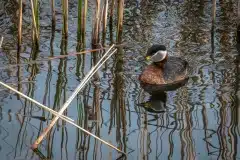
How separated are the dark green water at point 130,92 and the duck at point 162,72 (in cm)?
18

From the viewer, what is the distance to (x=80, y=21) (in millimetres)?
10398

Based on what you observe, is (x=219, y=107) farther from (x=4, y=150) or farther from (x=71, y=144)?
(x=4, y=150)

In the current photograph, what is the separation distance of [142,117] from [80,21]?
124 inches

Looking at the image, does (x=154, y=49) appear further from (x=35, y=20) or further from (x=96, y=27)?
(x=35, y=20)

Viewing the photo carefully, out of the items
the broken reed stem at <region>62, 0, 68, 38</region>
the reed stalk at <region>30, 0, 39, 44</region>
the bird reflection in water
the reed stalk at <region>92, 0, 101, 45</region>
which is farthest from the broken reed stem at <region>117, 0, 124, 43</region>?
the bird reflection in water

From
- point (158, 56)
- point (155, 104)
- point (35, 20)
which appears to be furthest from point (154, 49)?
point (35, 20)

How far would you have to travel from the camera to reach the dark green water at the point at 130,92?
688cm

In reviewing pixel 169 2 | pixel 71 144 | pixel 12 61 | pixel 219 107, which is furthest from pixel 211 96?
pixel 169 2

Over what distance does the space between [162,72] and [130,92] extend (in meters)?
1.21

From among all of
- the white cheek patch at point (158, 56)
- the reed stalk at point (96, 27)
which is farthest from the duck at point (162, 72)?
the reed stalk at point (96, 27)

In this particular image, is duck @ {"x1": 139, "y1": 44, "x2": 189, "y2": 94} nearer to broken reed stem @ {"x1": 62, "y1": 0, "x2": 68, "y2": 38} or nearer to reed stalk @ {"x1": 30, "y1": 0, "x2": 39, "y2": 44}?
broken reed stem @ {"x1": 62, "y1": 0, "x2": 68, "y2": 38}

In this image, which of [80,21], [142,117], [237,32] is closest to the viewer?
[142,117]

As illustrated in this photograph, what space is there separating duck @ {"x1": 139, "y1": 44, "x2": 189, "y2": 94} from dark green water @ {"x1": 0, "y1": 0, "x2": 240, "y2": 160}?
178mm

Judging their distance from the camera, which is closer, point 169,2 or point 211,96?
point 211,96
